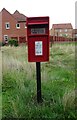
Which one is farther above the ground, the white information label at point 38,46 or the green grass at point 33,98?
the white information label at point 38,46

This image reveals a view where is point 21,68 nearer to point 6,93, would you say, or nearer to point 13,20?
point 6,93

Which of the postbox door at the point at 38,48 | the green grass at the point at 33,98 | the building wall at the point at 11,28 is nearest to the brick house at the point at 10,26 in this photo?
the building wall at the point at 11,28

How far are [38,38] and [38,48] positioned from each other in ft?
0.63

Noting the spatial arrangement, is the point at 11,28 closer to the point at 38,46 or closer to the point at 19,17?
the point at 19,17

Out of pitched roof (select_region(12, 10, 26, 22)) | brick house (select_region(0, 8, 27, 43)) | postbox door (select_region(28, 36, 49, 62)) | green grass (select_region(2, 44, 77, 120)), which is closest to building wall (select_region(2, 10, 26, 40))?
brick house (select_region(0, 8, 27, 43))

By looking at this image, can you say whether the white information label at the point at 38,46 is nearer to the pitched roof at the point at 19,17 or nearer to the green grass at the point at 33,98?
the green grass at the point at 33,98

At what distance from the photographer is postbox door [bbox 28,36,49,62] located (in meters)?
5.95

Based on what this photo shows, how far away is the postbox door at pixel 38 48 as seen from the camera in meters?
5.95

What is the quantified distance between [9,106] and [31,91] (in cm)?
71

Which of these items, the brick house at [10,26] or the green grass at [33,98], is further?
the brick house at [10,26]

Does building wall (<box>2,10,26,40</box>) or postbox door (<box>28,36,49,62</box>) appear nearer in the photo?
postbox door (<box>28,36,49,62</box>)

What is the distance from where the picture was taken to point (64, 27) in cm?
10750

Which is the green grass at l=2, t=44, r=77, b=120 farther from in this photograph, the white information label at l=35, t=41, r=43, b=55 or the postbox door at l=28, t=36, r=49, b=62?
the white information label at l=35, t=41, r=43, b=55

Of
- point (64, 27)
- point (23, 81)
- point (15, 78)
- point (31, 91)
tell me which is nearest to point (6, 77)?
point (15, 78)
